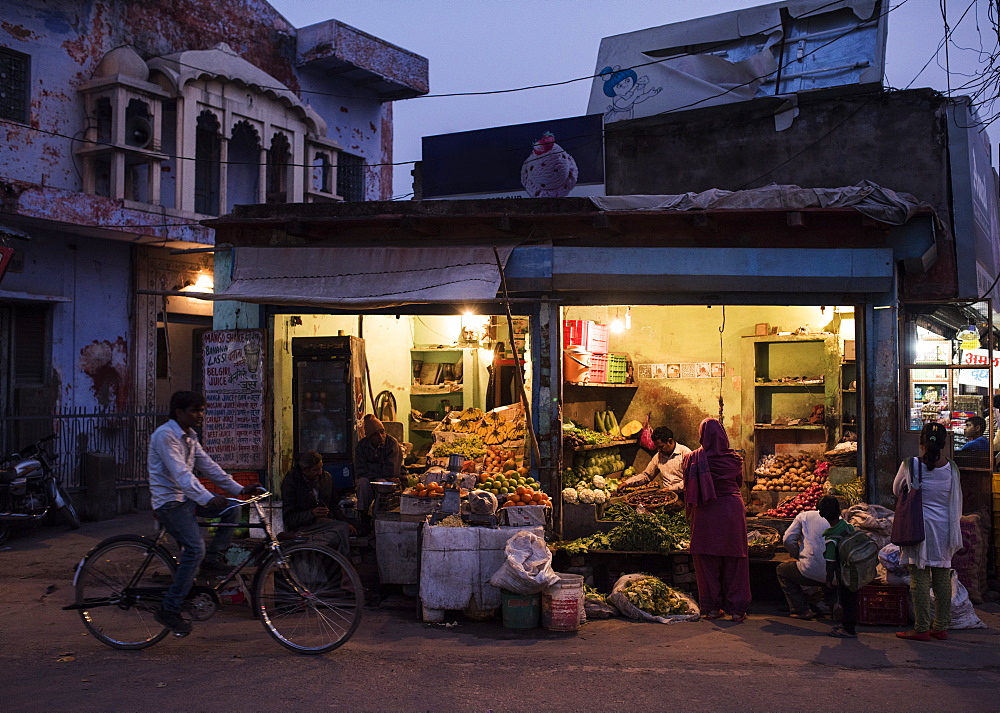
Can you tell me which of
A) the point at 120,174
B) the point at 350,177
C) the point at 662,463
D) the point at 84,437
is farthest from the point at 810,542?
the point at 350,177

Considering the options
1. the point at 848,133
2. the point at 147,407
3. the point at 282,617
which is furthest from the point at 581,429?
the point at 147,407

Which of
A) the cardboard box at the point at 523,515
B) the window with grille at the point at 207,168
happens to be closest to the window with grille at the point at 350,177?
the window with grille at the point at 207,168

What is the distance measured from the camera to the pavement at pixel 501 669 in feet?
17.6

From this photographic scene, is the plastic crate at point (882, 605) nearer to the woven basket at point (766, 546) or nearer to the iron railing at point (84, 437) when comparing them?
the woven basket at point (766, 546)

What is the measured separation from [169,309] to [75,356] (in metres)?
1.99

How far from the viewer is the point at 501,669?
6.11m

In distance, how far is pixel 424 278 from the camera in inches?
375

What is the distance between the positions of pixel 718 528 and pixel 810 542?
81 cm

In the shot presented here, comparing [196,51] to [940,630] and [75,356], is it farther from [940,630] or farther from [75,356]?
[940,630]

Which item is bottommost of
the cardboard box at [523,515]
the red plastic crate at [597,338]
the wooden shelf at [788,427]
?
the cardboard box at [523,515]

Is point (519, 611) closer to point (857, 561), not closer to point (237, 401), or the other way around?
point (857, 561)

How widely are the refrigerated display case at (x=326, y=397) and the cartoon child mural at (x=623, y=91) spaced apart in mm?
6602

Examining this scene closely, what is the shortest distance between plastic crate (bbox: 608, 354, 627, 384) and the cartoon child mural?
4289 millimetres

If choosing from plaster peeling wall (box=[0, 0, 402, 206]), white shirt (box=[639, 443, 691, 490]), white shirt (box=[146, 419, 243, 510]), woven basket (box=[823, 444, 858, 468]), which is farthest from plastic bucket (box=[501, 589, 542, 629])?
plaster peeling wall (box=[0, 0, 402, 206])
